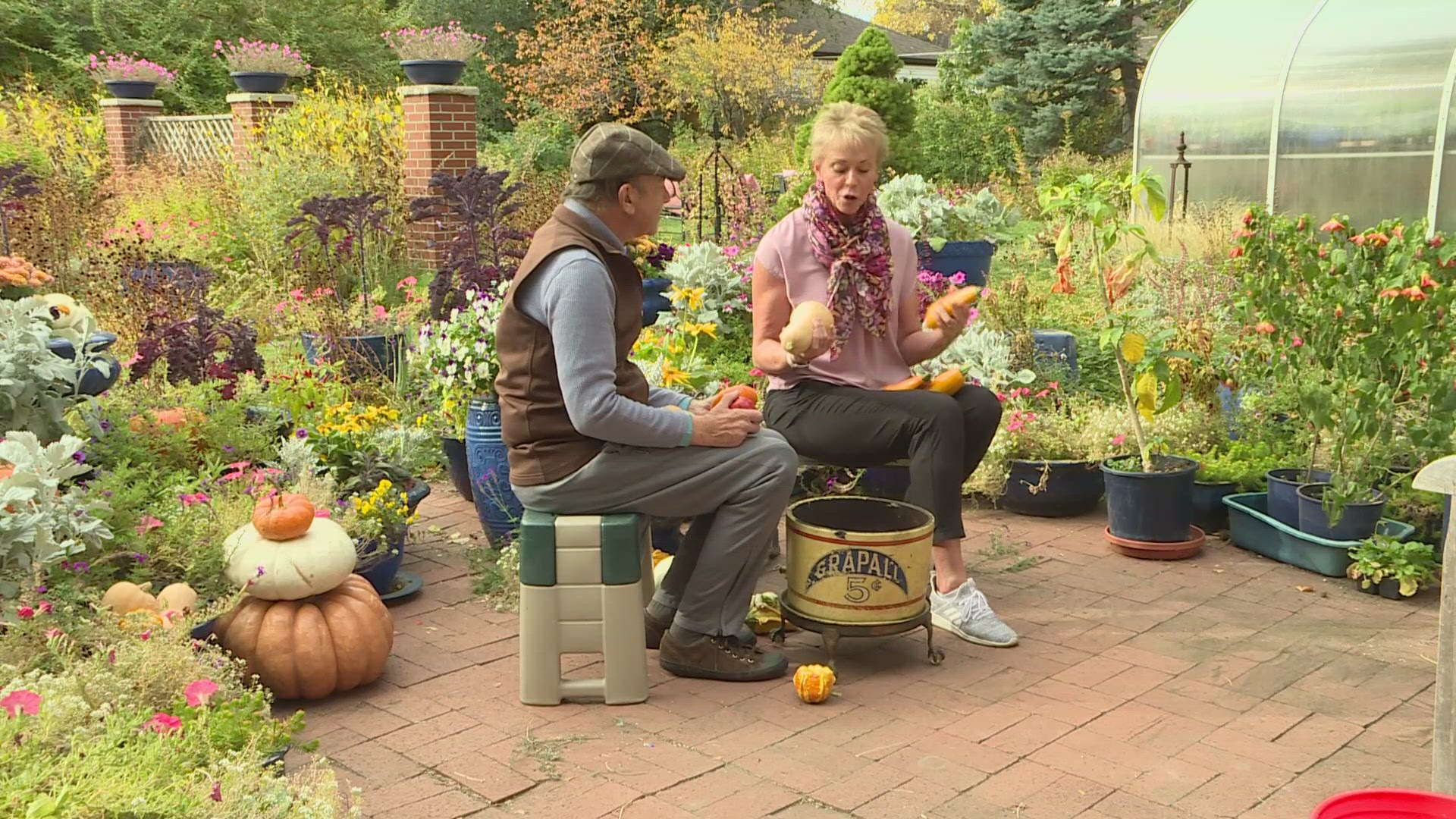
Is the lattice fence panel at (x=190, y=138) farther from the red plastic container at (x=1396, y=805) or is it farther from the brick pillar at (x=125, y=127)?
the red plastic container at (x=1396, y=805)

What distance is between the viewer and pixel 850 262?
4.10 metres

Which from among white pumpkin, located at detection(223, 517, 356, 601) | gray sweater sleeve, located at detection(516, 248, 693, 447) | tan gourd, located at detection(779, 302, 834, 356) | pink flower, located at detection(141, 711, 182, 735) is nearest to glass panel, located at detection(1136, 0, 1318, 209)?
tan gourd, located at detection(779, 302, 834, 356)

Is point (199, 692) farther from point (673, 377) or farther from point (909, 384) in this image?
point (673, 377)

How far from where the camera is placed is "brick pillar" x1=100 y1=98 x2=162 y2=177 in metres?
14.6

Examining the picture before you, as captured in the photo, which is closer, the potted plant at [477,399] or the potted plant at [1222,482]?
the potted plant at [477,399]

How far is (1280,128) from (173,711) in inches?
406

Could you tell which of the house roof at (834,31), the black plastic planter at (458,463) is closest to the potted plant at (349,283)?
the black plastic planter at (458,463)

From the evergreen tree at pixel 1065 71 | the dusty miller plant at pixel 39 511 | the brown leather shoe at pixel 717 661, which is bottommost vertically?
the brown leather shoe at pixel 717 661

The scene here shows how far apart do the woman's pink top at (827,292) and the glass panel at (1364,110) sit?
280 inches

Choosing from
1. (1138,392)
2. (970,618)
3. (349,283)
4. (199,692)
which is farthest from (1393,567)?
(349,283)

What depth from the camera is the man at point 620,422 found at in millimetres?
3395

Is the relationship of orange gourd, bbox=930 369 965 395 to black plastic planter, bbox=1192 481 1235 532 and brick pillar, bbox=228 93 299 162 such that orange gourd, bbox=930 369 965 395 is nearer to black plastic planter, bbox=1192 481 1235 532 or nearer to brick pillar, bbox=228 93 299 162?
black plastic planter, bbox=1192 481 1235 532

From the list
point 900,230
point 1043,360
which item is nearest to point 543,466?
point 900,230

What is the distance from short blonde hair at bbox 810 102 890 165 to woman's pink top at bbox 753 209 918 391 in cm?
27
